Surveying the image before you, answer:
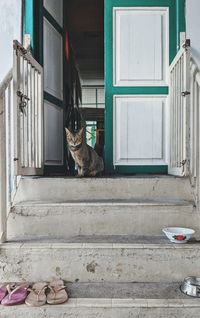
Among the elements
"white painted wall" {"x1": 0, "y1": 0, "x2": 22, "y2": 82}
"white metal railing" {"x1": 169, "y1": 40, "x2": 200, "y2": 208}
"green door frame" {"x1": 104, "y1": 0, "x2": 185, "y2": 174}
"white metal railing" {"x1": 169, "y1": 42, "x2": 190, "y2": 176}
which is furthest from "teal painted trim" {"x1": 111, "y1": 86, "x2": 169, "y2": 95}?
"white painted wall" {"x1": 0, "y1": 0, "x2": 22, "y2": 82}

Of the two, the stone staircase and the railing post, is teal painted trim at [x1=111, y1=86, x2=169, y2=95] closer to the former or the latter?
the stone staircase

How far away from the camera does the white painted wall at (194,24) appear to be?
2998 mm

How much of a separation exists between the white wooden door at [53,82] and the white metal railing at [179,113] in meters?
1.25

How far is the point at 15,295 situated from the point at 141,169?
1856 millimetres

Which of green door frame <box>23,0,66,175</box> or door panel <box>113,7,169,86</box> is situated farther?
door panel <box>113,7,169,86</box>

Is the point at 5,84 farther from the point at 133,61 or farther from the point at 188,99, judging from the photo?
the point at 133,61

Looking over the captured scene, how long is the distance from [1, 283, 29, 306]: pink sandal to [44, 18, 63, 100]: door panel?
2.00 meters

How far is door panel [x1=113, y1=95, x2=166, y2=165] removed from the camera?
320cm

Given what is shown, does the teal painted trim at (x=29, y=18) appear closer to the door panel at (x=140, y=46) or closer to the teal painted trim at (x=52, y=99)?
the teal painted trim at (x=52, y=99)

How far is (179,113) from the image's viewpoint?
2.70 meters

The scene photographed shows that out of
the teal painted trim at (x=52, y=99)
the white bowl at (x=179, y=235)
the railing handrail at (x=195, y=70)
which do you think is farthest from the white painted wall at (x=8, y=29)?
the white bowl at (x=179, y=235)

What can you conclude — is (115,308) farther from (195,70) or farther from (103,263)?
(195,70)

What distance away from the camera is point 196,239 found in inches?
83.3

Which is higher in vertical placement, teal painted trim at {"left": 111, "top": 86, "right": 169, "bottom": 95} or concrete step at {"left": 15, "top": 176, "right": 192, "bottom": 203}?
teal painted trim at {"left": 111, "top": 86, "right": 169, "bottom": 95}
